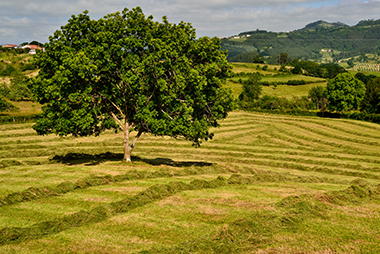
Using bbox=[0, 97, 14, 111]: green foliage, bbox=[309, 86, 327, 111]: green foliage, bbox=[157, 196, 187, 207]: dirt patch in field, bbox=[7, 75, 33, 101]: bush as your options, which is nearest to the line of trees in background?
bbox=[309, 86, 327, 111]: green foliage

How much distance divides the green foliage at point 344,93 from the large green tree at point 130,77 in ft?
299

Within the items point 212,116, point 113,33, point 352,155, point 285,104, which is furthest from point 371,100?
point 113,33

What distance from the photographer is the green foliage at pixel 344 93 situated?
118 metres

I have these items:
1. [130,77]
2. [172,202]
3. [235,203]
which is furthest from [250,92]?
[172,202]

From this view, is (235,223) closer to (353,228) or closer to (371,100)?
(353,228)

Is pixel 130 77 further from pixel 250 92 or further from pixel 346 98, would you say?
pixel 250 92

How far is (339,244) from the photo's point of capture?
17.1 meters

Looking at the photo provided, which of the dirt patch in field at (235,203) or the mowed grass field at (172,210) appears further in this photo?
the dirt patch in field at (235,203)

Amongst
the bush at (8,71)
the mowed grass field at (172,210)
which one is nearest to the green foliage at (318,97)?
the mowed grass field at (172,210)

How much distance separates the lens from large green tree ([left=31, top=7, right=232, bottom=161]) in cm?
3503

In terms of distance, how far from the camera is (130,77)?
34.7 metres

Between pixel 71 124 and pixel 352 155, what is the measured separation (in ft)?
142

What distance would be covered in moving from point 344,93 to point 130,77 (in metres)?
103

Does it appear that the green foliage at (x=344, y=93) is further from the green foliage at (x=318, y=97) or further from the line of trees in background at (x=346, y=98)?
the green foliage at (x=318, y=97)
